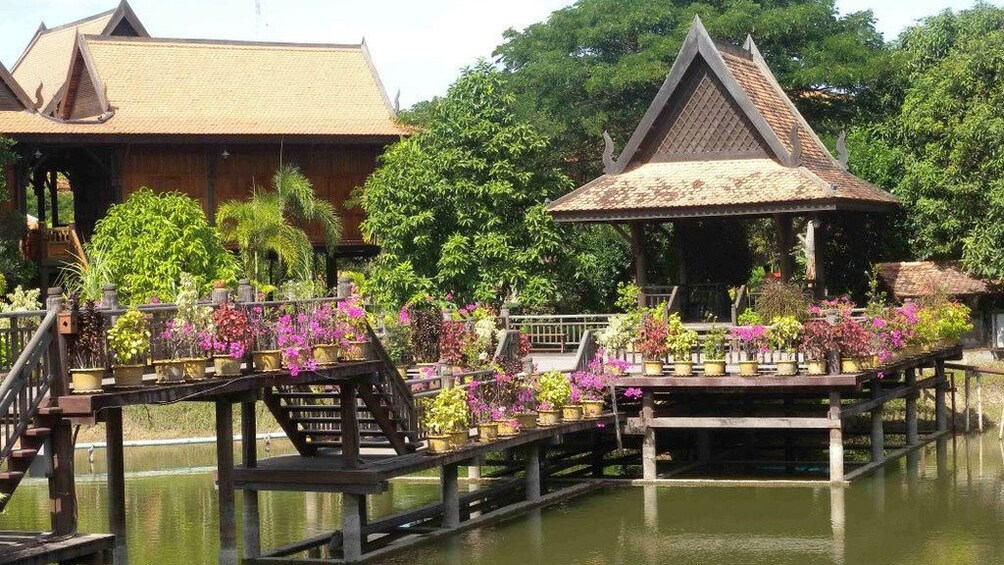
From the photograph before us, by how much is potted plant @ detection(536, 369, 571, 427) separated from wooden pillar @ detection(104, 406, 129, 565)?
734 cm

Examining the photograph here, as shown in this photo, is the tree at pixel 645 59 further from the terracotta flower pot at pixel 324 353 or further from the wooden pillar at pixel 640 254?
the terracotta flower pot at pixel 324 353

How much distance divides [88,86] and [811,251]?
17827 mm

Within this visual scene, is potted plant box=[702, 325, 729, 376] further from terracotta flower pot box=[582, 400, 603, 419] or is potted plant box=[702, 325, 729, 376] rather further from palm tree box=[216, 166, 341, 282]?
palm tree box=[216, 166, 341, 282]

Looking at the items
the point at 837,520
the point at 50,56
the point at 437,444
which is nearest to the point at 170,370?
the point at 437,444

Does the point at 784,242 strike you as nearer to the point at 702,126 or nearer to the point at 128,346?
the point at 702,126

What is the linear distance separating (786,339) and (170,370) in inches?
411

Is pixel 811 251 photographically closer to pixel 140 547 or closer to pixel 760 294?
pixel 760 294

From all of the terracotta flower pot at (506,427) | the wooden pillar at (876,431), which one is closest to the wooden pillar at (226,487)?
the terracotta flower pot at (506,427)

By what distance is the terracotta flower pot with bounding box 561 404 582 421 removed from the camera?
23566mm

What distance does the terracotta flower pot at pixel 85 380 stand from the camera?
14930mm

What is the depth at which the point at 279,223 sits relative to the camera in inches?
1382

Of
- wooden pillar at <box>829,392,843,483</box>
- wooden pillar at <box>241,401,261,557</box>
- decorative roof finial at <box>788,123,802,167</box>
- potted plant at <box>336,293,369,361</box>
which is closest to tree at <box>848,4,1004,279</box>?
decorative roof finial at <box>788,123,802,167</box>

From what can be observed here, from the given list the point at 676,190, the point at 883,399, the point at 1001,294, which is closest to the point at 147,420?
the point at 676,190

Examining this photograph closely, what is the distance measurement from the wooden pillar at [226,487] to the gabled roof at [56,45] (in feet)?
82.3
